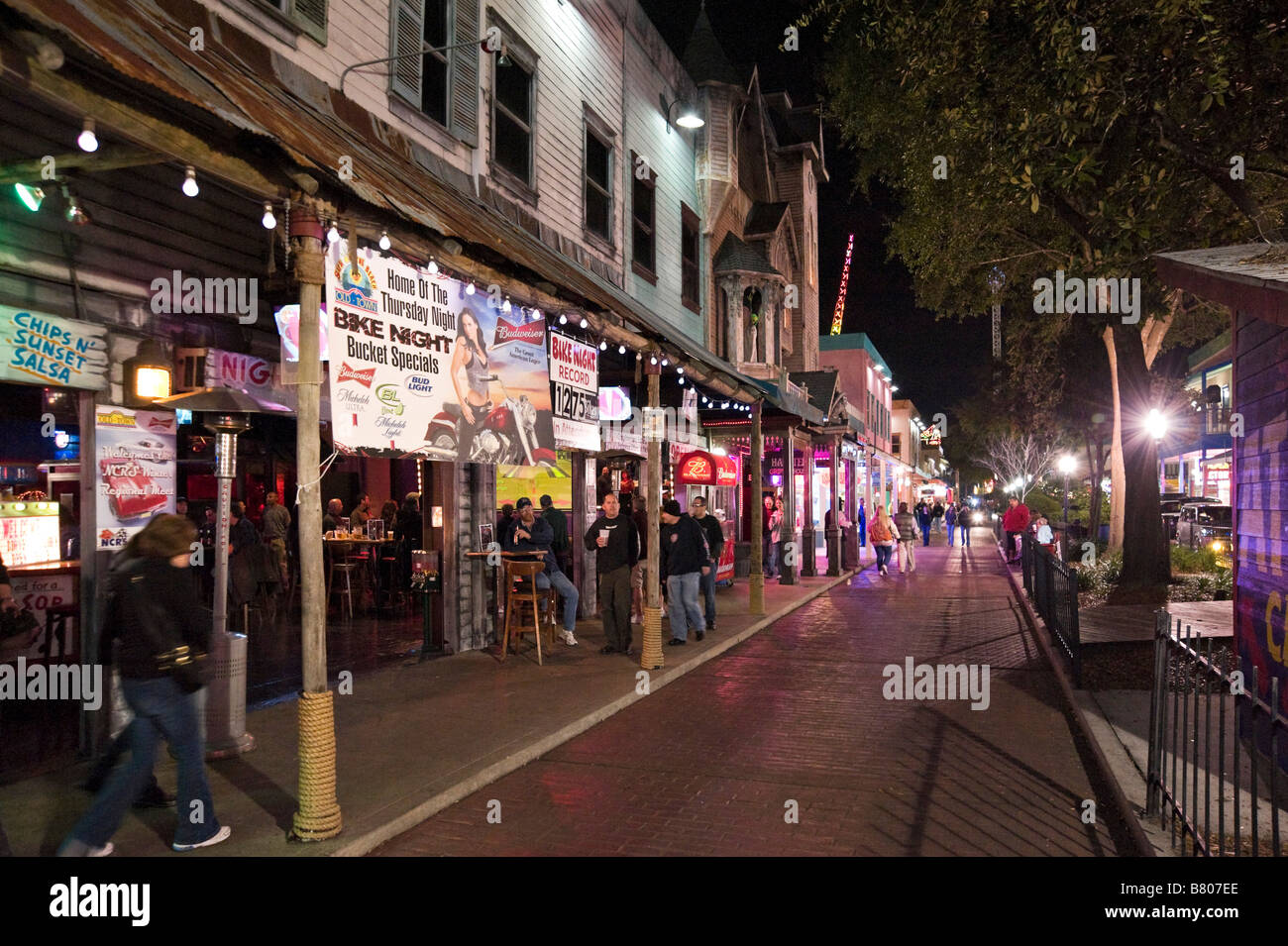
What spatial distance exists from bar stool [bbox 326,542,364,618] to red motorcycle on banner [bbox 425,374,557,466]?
5.89m

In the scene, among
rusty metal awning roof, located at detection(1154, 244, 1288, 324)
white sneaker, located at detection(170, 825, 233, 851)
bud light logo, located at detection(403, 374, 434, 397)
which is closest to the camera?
white sneaker, located at detection(170, 825, 233, 851)

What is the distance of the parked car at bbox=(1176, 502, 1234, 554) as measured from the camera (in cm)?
2275

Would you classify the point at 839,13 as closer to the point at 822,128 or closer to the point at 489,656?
the point at 489,656

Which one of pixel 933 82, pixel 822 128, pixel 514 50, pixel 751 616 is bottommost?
pixel 751 616

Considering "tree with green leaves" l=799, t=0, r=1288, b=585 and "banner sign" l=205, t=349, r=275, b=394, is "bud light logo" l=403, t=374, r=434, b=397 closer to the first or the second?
"banner sign" l=205, t=349, r=275, b=394

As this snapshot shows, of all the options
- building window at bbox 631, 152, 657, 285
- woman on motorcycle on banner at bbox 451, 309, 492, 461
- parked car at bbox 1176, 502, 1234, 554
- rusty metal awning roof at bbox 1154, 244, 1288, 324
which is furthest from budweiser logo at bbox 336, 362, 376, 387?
parked car at bbox 1176, 502, 1234, 554

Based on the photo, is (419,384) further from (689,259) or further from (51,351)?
(689,259)

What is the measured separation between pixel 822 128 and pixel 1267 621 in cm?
2555

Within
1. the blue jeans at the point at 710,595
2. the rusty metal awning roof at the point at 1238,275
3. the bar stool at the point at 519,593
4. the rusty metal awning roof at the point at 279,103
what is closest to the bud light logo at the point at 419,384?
the rusty metal awning roof at the point at 279,103

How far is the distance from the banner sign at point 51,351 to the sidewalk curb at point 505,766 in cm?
413

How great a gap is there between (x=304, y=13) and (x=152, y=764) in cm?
694

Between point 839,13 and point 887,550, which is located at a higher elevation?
point 839,13
